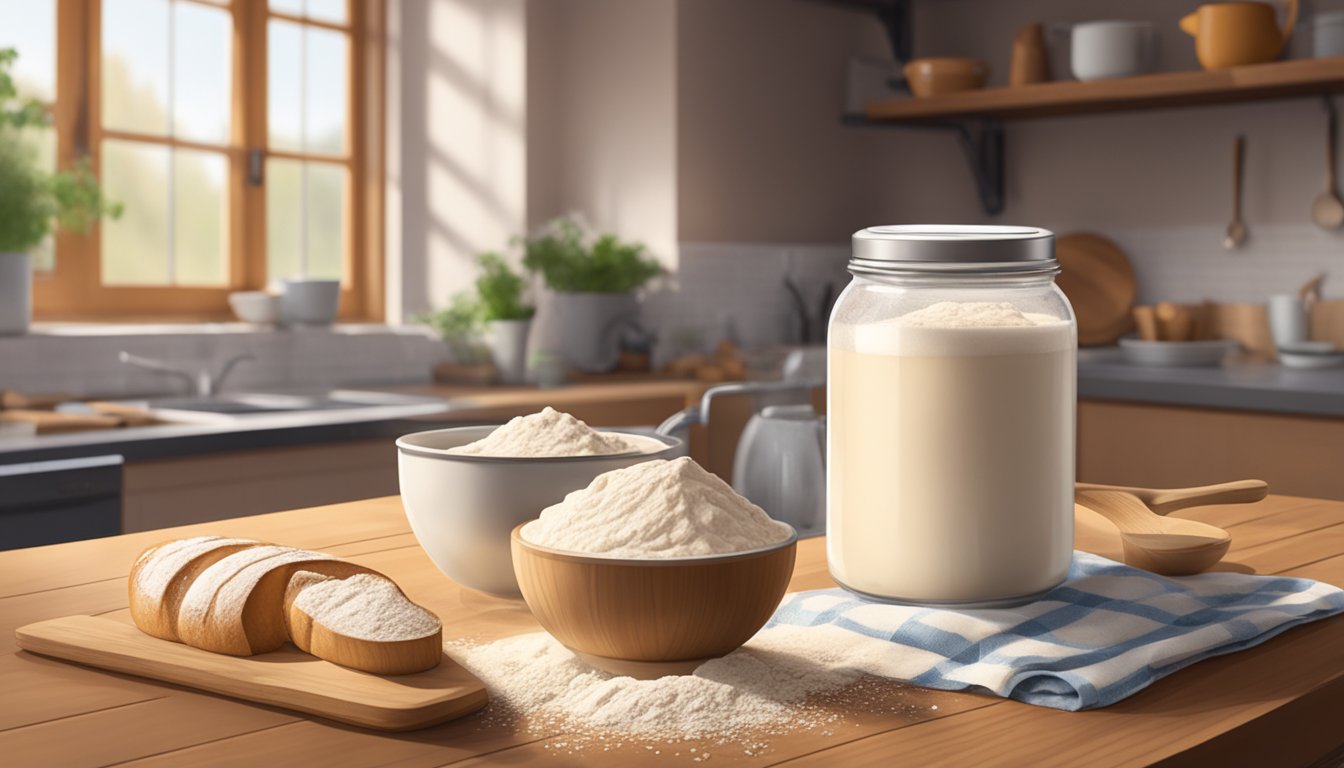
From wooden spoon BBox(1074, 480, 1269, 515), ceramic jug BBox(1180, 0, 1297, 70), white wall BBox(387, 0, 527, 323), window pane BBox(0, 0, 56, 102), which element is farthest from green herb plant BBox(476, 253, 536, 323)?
wooden spoon BBox(1074, 480, 1269, 515)

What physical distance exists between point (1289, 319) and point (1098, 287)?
672mm

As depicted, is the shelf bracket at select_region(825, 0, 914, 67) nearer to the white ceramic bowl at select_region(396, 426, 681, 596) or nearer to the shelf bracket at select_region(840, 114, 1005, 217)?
the shelf bracket at select_region(840, 114, 1005, 217)

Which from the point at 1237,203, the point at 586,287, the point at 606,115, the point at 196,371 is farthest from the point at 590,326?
the point at 1237,203

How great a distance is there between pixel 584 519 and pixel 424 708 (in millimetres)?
167

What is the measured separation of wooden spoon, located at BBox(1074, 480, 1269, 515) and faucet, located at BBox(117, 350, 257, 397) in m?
2.84

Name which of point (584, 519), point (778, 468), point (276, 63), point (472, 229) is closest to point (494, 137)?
point (472, 229)

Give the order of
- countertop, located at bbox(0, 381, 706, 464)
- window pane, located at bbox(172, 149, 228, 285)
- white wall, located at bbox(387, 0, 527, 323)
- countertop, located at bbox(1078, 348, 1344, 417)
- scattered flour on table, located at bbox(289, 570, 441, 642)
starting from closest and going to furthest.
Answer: scattered flour on table, located at bbox(289, 570, 441, 642) → countertop, located at bbox(0, 381, 706, 464) → countertop, located at bbox(1078, 348, 1344, 417) → window pane, located at bbox(172, 149, 228, 285) → white wall, located at bbox(387, 0, 527, 323)

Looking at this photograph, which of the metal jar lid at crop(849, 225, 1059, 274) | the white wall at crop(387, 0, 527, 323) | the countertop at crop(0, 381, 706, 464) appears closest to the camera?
the metal jar lid at crop(849, 225, 1059, 274)

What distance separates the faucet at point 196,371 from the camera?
11.8ft

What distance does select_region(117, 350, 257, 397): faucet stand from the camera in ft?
11.8

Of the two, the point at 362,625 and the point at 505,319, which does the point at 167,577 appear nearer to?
the point at 362,625

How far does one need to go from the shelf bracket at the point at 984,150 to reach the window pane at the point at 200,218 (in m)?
2.09

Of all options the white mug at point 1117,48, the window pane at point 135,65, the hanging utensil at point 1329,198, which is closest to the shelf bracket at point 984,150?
the white mug at point 1117,48

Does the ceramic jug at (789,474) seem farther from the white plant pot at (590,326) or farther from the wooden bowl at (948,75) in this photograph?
the wooden bowl at (948,75)
